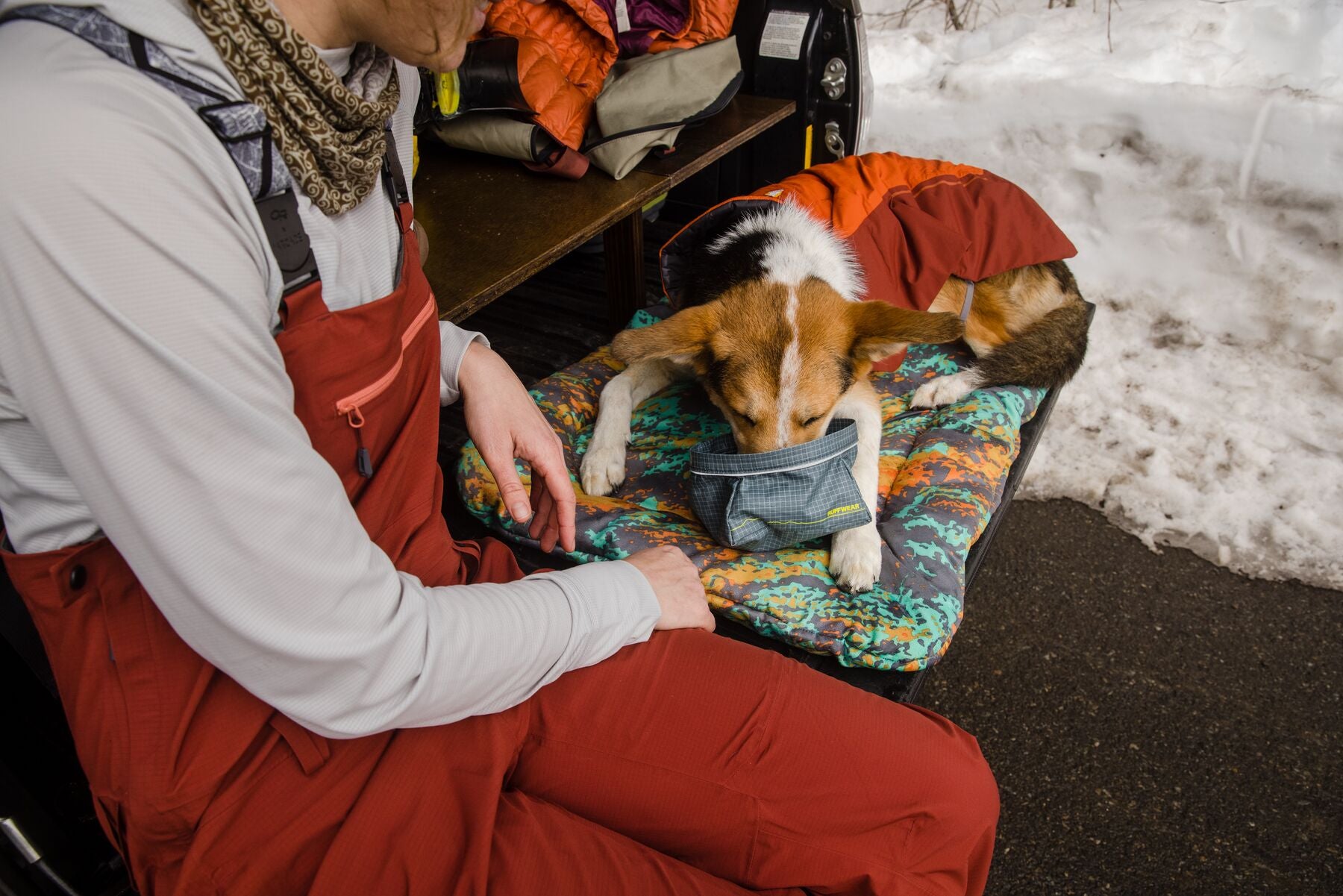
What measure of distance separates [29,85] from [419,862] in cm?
102

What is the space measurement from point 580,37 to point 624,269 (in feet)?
2.88

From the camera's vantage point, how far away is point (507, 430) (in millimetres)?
1640

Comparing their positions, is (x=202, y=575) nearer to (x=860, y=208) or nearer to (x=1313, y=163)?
(x=860, y=208)

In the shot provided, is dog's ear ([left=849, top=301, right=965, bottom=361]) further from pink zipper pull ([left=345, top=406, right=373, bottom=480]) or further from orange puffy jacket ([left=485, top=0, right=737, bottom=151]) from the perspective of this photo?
pink zipper pull ([left=345, top=406, right=373, bottom=480])

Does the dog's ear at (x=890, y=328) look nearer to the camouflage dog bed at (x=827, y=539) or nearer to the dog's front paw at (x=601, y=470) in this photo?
the camouflage dog bed at (x=827, y=539)

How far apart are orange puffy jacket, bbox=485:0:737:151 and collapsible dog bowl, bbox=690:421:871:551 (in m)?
1.47

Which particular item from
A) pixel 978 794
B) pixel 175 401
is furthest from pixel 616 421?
pixel 175 401

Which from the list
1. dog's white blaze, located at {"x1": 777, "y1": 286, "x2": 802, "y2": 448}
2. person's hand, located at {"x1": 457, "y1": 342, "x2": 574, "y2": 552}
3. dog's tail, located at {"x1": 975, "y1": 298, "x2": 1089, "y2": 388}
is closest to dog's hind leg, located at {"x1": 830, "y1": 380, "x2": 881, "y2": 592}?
dog's white blaze, located at {"x1": 777, "y1": 286, "x2": 802, "y2": 448}

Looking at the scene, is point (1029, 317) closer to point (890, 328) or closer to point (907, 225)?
point (907, 225)

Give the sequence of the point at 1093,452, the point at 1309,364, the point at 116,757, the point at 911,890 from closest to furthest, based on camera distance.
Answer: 1. the point at 116,757
2. the point at 911,890
3. the point at 1093,452
4. the point at 1309,364

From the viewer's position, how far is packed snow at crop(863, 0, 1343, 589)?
3.14 m

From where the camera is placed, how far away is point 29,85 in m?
0.80

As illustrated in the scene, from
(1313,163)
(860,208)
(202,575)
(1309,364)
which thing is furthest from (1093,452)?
(202,575)

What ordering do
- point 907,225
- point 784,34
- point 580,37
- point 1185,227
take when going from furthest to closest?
1. point 1185,227
2. point 784,34
3. point 580,37
4. point 907,225
